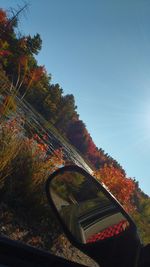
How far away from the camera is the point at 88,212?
2.46 m

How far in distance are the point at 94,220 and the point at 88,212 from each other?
7 cm

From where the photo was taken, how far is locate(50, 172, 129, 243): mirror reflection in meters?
2.18

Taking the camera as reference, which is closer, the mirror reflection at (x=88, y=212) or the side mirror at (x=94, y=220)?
the side mirror at (x=94, y=220)

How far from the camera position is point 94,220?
2.41 metres

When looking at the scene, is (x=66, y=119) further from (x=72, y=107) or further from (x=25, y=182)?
(x=25, y=182)

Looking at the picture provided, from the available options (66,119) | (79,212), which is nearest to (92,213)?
(79,212)

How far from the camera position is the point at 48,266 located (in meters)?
2.03

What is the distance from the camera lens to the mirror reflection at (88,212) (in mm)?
2178

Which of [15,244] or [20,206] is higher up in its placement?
[15,244]

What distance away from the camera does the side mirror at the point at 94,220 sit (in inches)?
75.7

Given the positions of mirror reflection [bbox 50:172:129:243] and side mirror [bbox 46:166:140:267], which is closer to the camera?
side mirror [bbox 46:166:140:267]

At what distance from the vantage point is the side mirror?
1924 millimetres

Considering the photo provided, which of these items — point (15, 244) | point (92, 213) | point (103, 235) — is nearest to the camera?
point (15, 244)

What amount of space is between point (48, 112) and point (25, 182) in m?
61.4
